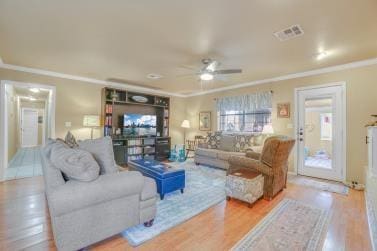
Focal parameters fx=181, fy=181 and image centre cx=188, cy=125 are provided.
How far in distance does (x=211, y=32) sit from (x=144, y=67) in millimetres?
2007

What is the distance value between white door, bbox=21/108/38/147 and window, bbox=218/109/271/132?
926cm

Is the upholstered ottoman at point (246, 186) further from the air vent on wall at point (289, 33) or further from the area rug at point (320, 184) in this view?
the air vent on wall at point (289, 33)

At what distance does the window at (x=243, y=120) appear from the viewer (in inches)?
205

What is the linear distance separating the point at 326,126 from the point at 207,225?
145 inches

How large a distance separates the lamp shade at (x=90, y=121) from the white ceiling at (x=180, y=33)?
1270 millimetres

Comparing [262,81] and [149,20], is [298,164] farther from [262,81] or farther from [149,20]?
[149,20]

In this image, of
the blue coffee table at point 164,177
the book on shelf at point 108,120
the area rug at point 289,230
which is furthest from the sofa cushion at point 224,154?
the book on shelf at point 108,120

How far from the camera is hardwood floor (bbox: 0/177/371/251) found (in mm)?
1804

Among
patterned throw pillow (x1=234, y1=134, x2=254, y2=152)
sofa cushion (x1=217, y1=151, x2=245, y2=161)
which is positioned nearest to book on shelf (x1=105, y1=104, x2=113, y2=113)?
sofa cushion (x1=217, y1=151, x2=245, y2=161)

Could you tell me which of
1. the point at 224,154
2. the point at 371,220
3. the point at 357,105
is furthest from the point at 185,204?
the point at 357,105

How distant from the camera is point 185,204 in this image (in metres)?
2.68

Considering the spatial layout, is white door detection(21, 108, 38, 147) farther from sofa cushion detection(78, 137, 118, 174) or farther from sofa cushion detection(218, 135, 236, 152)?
sofa cushion detection(218, 135, 236, 152)

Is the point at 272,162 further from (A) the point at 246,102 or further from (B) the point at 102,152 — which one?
(A) the point at 246,102

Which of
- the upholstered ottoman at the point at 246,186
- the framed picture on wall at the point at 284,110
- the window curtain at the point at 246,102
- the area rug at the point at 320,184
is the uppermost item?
the window curtain at the point at 246,102
